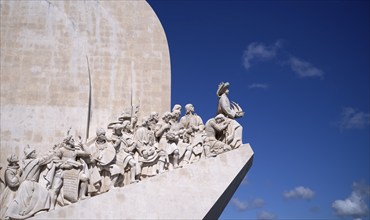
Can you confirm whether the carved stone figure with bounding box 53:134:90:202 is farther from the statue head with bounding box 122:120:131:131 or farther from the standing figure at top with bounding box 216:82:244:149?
the standing figure at top with bounding box 216:82:244:149

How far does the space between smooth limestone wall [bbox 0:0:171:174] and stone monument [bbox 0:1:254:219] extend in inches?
1.0

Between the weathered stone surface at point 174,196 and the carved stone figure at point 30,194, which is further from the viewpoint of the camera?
the carved stone figure at point 30,194

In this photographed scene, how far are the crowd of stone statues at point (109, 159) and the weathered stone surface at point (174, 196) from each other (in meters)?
0.44

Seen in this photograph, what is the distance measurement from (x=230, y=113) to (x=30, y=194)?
467 centimetres

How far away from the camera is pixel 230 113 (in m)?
10.7

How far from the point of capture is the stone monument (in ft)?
28.9

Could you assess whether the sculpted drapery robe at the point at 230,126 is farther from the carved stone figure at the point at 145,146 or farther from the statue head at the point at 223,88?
the carved stone figure at the point at 145,146

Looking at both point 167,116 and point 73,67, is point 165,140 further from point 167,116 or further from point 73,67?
point 73,67

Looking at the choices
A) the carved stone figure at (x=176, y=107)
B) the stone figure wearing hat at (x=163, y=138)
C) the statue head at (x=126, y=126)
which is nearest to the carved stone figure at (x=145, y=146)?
the stone figure wearing hat at (x=163, y=138)

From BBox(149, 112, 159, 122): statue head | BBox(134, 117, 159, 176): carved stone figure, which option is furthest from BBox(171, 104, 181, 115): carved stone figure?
BBox(134, 117, 159, 176): carved stone figure

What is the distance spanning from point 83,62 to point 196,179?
4.76 meters

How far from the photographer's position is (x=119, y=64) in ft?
40.3

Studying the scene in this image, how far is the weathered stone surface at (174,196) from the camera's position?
8445 mm

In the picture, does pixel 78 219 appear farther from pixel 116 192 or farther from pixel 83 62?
pixel 83 62
